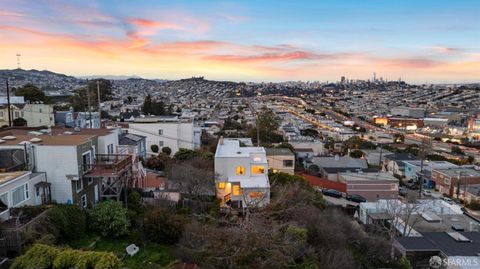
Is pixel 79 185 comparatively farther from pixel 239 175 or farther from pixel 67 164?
pixel 239 175

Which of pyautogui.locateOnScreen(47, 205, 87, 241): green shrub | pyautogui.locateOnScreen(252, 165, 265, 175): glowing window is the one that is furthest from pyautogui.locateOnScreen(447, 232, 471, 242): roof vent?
pyautogui.locateOnScreen(47, 205, 87, 241): green shrub

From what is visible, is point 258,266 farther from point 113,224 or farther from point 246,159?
point 246,159

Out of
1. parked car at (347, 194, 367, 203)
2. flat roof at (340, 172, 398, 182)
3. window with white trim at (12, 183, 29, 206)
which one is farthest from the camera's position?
flat roof at (340, 172, 398, 182)

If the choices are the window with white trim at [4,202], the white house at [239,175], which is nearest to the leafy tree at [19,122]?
the white house at [239,175]

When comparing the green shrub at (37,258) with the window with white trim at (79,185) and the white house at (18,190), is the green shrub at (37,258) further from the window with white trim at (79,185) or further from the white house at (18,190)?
the window with white trim at (79,185)

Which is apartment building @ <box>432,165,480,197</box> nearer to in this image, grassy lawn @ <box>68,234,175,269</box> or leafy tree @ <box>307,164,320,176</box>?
leafy tree @ <box>307,164,320,176</box>
